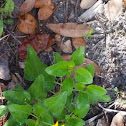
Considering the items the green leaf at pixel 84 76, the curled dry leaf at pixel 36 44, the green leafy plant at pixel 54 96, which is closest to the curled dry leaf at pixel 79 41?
the curled dry leaf at pixel 36 44

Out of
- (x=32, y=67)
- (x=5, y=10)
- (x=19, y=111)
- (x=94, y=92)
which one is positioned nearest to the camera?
(x=19, y=111)

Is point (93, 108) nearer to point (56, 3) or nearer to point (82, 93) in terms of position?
point (82, 93)

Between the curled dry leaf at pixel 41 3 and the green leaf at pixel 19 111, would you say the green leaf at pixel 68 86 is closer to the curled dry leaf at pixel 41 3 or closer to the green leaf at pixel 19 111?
the green leaf at pixel 19 111

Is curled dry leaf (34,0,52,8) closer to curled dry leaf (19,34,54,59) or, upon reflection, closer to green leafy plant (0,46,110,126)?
curled dry leaf (19,34,54,59)

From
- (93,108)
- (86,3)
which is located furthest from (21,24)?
(93,108)

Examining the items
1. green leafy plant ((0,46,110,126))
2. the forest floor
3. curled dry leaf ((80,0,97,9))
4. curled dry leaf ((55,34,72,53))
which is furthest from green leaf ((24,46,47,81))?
curled dry leaf ((80,0,97,9))

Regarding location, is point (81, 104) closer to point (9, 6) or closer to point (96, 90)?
point (96, 90)

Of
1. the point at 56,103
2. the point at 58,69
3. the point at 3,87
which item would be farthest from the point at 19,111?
the point at 3,87
